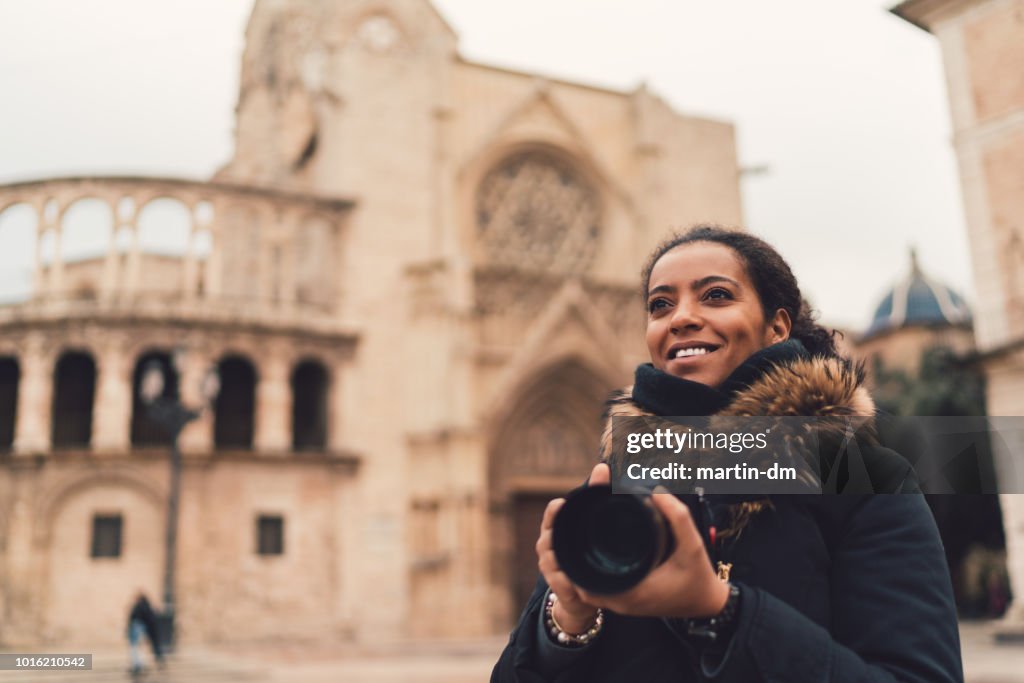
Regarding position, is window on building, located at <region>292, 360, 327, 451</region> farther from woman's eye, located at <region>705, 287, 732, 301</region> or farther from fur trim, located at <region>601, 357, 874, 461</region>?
fur trim, located at <region>601, 357, 874, 461</region>

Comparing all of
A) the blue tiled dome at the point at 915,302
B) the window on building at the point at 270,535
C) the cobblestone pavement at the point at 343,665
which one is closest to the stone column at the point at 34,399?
the cobblestone pavement at the point at 343,665

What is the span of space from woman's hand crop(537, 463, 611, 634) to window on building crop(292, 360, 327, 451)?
21825 millimetres

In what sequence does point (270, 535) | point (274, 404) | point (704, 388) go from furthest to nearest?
point (274, 404) → point (270, 535) → point (704, 388)

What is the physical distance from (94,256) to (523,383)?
11.2 meters

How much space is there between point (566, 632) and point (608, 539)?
1.04ft

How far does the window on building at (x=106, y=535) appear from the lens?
20.0m

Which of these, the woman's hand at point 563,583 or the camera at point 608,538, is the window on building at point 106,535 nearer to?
the woman's hand at point 563,583

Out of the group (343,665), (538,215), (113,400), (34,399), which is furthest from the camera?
(538,215)

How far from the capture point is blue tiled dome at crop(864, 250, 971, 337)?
41.6 m

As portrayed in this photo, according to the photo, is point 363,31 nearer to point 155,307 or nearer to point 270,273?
point 270,273

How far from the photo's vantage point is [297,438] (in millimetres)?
23031

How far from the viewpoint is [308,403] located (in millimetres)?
23344

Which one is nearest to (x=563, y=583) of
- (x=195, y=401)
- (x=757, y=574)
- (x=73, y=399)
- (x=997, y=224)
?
(x=757, y=574)

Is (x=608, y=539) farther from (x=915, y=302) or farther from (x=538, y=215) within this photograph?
(x=915, y=302)
